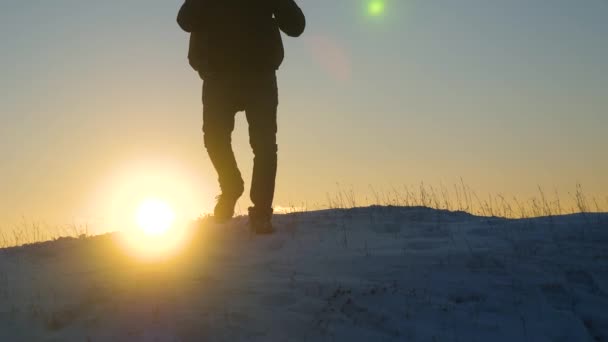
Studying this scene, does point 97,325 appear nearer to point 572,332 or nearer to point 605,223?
point 572,332

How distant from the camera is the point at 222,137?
7820 millimetres

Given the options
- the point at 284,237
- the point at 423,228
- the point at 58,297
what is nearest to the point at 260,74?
the point at 284,237

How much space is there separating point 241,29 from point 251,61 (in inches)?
14.6

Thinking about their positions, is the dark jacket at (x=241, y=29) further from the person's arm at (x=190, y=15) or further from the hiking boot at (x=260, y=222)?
the hiking boot at (x=260, y=222)

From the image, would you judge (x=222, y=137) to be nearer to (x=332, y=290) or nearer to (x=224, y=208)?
(x=224, y=208)

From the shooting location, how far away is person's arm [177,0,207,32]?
7551 millimetres

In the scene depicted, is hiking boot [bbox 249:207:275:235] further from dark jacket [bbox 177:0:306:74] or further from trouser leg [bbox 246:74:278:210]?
dark jacket [bbox 177:0:306:74]

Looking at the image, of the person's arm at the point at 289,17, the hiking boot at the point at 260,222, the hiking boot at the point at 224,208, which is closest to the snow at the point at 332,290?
the hiking boot at the point at 260,222

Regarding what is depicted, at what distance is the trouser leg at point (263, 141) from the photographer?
24.3 feet

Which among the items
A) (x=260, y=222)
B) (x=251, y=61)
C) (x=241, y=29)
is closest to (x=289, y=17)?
(x=241, y=29)

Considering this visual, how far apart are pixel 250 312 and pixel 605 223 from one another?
4103 mm

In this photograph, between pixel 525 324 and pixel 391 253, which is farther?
pixel 391 253

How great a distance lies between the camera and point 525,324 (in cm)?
466

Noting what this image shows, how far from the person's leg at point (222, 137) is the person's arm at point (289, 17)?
92cm
